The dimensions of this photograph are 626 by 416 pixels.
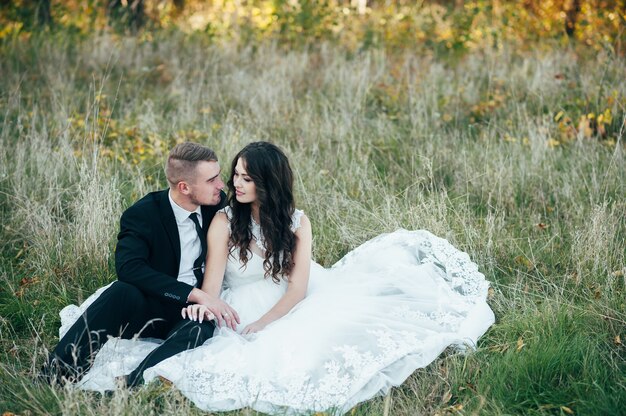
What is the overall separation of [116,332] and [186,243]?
65cm

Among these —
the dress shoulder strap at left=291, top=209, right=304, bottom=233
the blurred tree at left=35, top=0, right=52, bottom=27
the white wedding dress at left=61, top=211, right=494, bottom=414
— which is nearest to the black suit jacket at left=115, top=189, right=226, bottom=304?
the white wedding dress at left=61, top=211, right=494, bottom=414

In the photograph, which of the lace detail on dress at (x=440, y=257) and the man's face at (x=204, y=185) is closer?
the man's face at (x=204, y=185)

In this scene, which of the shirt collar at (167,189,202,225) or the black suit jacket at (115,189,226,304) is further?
the shirt collar at (167,189,202,225)

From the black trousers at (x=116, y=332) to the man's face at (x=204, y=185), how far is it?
64 cm

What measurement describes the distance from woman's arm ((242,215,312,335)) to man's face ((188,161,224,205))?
0.55 meters

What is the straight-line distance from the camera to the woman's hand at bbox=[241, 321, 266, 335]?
3.57m

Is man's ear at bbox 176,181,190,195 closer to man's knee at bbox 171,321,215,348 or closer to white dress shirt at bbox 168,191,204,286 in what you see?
white dress shirt at bbox 168,191,204,286

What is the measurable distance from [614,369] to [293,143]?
3750 millimetres

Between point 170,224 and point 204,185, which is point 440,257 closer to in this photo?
point 204,185

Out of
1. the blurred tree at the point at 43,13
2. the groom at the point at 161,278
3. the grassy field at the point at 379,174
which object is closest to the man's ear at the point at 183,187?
the groom at the point at 161,278

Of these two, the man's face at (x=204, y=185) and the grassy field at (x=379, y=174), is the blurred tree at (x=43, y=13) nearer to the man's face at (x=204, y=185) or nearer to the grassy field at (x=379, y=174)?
the grassy field at (x=379, y=174)

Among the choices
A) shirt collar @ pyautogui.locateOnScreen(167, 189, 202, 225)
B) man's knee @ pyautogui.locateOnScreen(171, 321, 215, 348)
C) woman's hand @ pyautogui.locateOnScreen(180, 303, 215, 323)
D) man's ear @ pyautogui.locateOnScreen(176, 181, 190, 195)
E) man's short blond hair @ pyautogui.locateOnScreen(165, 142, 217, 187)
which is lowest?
man's knee @ pyautogui.locateOnScreen(171, 321, 215, 348)

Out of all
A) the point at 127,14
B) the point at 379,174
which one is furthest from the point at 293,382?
the point at 127,14

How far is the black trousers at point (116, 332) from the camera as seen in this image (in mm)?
3307
